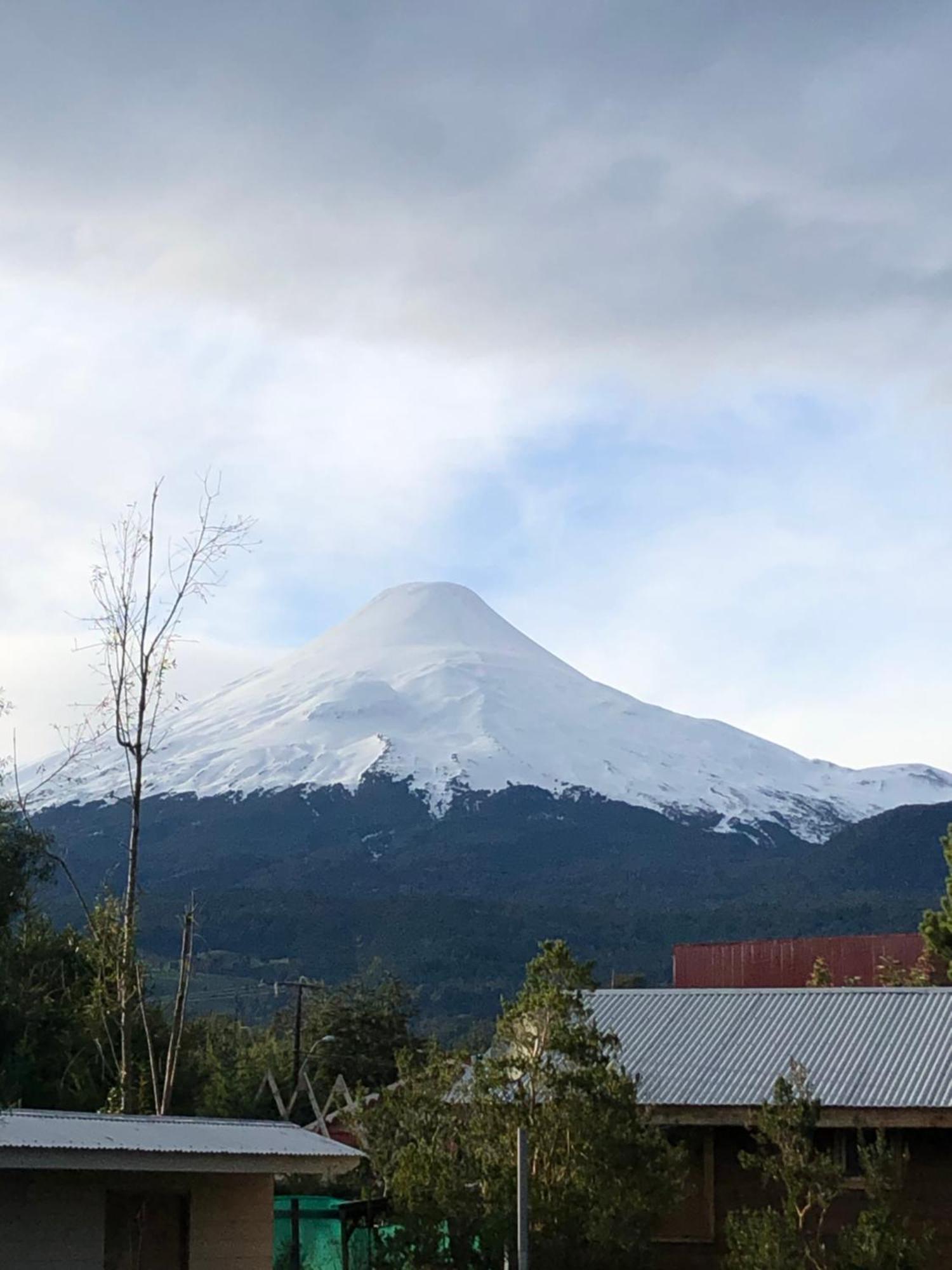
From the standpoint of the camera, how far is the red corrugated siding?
33.2 meters

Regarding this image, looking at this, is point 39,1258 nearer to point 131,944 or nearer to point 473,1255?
point 473,1255

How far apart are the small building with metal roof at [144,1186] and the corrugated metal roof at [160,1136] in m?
0.01

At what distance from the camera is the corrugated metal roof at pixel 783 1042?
15.1 metres

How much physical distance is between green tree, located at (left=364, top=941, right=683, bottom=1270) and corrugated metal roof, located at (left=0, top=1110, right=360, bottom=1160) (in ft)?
3.38

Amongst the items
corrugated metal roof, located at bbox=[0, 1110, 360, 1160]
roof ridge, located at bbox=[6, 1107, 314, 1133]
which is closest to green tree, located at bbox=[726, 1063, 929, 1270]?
corrugated metal roof, located at bbox=[0, 1110, 360, 1160]

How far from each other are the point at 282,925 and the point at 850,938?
8545 cm

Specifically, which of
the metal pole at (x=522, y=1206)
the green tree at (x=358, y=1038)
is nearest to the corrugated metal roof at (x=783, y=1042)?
the metal pole at (x=522, y=1206)

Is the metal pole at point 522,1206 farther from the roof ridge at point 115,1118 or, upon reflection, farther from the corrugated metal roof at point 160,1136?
the roof ridge at point 115,1118

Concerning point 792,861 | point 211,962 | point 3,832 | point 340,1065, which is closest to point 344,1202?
point 3,832

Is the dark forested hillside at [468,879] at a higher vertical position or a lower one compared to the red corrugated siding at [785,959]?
higher

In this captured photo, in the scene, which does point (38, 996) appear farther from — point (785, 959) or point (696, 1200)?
point (785, 959)

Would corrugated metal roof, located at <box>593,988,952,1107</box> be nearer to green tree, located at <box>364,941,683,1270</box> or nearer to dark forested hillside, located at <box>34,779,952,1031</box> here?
green tree, located at <box>364,941,683,1270</box>

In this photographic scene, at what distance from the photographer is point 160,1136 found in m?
13.4

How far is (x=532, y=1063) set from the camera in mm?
13445
